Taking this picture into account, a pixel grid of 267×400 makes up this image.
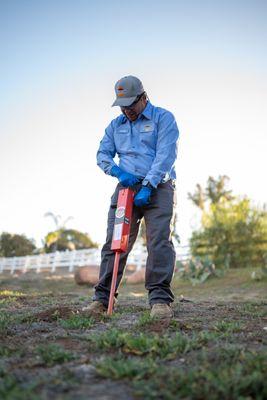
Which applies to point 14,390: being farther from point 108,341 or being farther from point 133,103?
point 133,103

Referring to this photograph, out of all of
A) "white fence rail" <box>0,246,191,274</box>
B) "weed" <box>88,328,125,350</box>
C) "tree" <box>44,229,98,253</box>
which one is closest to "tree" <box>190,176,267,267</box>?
"white fence rail" <box>0,246,191,274</box>

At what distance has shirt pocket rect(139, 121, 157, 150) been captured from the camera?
15.0ft

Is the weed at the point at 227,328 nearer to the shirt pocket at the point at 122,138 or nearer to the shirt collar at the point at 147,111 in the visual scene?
the shirt pocket at the point at 122,138

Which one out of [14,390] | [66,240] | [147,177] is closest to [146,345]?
[14,390]

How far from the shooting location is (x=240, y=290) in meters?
10.6

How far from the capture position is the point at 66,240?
43156 millimetres

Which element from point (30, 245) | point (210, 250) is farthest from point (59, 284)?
point (30, 245)

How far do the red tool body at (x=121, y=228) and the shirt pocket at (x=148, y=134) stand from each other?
57cm

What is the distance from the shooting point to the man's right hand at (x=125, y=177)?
4.34 meters

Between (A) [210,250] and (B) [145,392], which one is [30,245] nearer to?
(A) [210,250]

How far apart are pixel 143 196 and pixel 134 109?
977 mm

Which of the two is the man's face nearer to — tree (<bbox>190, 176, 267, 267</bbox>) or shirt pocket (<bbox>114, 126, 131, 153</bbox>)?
shirt pocket (<bbox>114, 126, 131, 153</bbox>)

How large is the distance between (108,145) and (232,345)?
2.76 metres

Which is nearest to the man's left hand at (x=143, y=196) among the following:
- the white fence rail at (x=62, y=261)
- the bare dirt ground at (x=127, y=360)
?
the bare dirt ground at (x=127, y=360)
